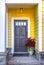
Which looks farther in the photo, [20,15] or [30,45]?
[20,15]

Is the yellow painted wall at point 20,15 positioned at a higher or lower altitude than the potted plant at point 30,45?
A: higher

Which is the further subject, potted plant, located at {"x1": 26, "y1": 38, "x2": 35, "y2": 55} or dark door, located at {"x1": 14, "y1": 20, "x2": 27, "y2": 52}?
dark door, located at {"x1": 14, "y1": 20, "x2": 27, "y2": 52}

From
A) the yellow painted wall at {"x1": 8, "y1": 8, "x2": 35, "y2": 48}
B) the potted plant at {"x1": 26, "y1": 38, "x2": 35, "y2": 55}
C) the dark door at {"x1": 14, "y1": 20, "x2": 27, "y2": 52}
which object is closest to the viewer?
the potted plant at {"x1": 26, "y1": 38, "x2": 35, "y2": 55}

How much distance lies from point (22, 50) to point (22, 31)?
1000 mm

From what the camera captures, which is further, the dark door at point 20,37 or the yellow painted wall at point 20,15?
the dark door at point 20,37

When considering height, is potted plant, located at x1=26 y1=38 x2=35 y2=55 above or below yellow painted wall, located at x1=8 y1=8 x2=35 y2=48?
below

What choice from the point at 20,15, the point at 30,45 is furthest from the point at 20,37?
the point at 20,15

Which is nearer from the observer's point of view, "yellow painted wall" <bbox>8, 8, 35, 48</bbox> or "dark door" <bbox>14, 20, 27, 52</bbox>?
"yellow painted wall" <bbox>8, 8, 35, 48</bbox>

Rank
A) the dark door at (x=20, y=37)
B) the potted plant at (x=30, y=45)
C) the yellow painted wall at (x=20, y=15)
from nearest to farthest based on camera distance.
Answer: the potted plant at (x=30, y=45) < the yellow painted wall at (x=20, y=15) < the dark door at (x=20, y=37)

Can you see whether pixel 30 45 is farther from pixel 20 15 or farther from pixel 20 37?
pixel 20 15

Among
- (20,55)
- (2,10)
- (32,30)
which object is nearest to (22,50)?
(20,55)

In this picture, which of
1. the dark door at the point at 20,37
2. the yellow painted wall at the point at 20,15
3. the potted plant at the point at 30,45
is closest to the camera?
the potted plant at the point at 30,45

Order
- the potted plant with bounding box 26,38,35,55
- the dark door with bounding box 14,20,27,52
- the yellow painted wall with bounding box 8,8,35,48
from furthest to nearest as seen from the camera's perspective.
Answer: the dark door with bounding box 14,20,27,52 < the yellow painted wall with bounding box 8,8,35,48 < the potted plant with bounding box 26,38,35,55

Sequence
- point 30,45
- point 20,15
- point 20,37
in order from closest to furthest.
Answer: point 30,45, point 20,15, point 20,37
